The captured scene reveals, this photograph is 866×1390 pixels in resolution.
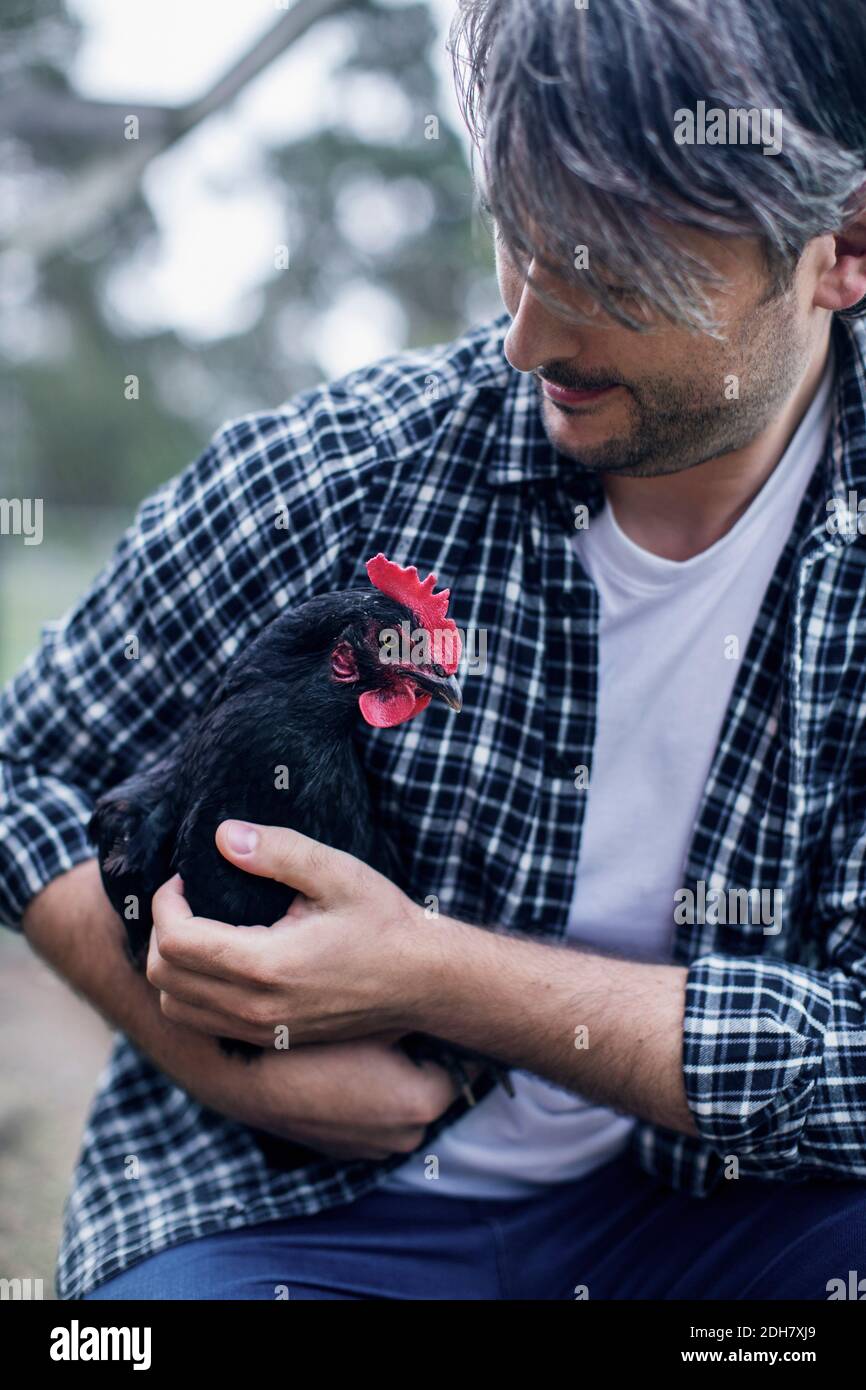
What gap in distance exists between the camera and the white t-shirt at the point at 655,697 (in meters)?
1.62

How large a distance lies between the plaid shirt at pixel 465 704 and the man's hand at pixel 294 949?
0.69 feet

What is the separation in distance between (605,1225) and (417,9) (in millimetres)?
3872

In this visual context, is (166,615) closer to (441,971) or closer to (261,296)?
(441,971)

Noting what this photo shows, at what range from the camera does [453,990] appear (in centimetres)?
143

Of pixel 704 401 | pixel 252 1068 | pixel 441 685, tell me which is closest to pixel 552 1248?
pixel 252 1068

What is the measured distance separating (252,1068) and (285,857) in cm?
38

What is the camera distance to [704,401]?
1.42 metres

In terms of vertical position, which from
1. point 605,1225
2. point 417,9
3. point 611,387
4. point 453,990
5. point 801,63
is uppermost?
point 417,9

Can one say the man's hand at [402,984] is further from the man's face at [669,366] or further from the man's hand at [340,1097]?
the man's face at [669,366]

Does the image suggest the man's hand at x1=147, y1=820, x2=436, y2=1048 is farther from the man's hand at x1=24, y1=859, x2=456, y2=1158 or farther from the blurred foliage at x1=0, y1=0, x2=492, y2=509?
the blurred foliage at x1=0, y1=0, x2=492, y2=509

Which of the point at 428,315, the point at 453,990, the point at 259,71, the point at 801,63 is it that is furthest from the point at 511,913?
the point at 428,315

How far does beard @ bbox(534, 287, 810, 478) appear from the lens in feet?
4.55

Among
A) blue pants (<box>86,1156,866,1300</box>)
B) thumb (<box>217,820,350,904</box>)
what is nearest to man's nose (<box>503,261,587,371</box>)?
thumb (<box>217,820,350,904</box>)
